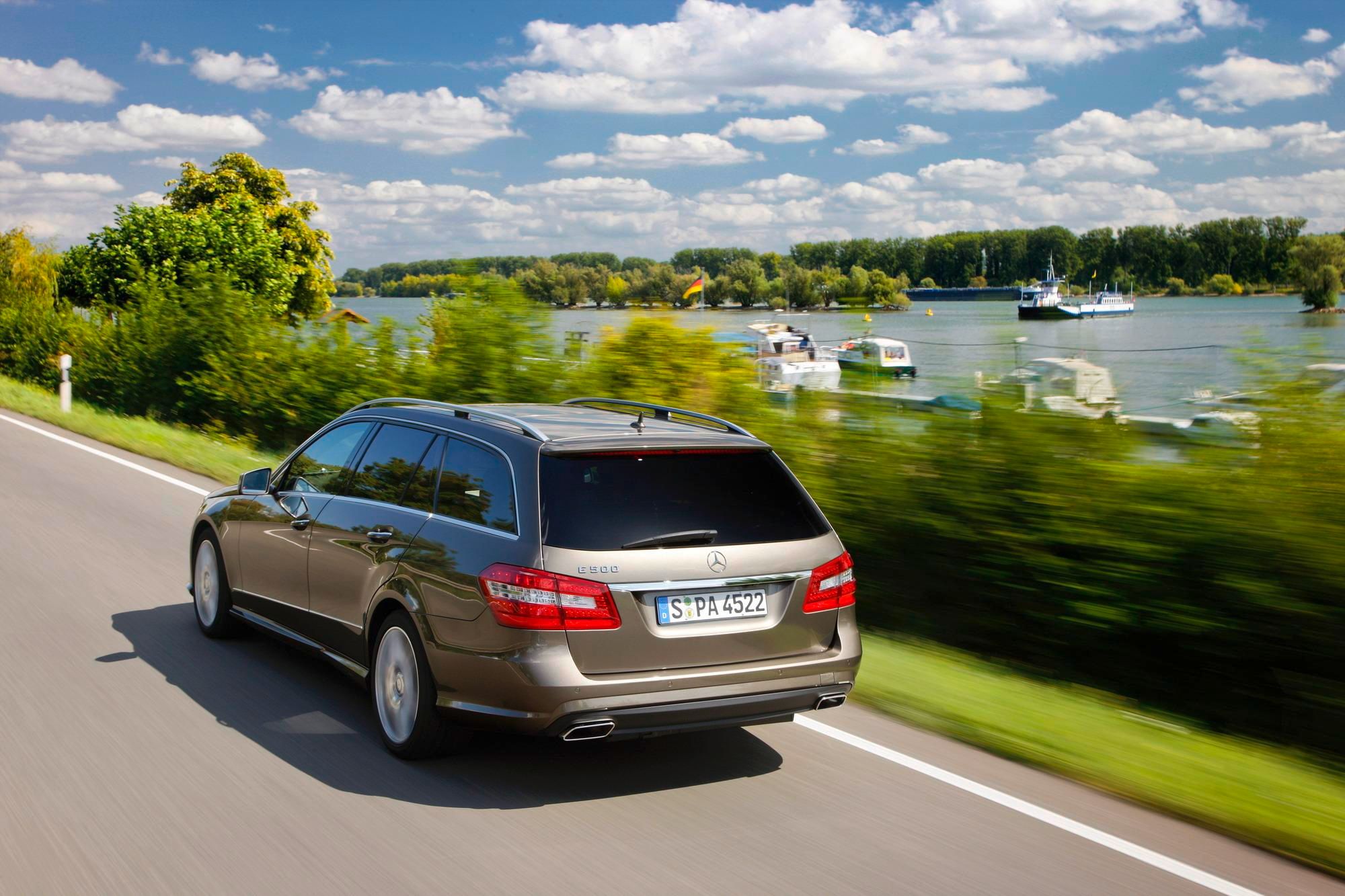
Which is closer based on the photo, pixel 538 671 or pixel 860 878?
pixel 860 878

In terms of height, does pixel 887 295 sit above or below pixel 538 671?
above

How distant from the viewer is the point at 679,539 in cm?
487

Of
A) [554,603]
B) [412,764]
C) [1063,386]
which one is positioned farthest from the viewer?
[1063,386]

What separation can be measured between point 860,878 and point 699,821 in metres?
0.74

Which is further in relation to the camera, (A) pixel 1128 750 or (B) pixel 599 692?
(A) pixel 1128 750

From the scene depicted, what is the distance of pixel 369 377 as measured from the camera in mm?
16594

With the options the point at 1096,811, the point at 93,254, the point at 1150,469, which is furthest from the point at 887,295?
the point at 93,254

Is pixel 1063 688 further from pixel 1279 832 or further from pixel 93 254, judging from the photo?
pixel 93 254

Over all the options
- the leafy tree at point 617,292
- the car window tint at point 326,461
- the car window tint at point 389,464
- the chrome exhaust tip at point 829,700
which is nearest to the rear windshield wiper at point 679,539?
the chrome exhaust tip at point 829,700

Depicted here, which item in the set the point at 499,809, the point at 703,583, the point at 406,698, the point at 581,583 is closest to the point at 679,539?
the point at 703,583

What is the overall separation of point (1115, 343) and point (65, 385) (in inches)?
856

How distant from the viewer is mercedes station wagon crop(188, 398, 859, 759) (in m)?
4.70

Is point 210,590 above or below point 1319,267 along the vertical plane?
below

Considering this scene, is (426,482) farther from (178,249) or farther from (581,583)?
(178,249)
